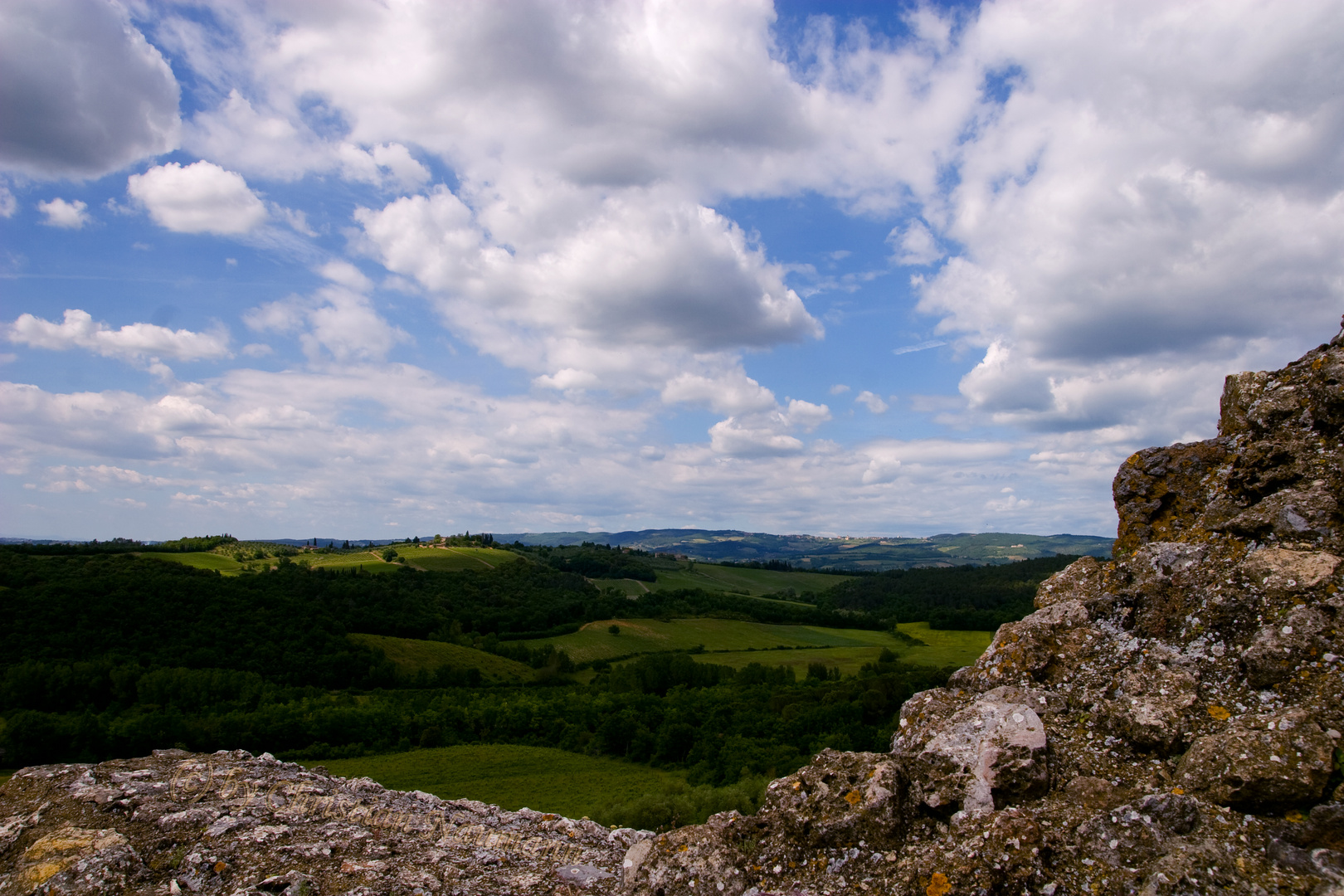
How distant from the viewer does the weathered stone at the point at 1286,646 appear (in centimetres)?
617

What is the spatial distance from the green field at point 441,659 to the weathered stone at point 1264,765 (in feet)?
371

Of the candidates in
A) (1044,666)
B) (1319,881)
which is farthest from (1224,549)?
(1319,881)

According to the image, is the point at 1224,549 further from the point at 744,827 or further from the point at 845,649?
the point at 845,649

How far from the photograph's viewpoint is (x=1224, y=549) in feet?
25.0

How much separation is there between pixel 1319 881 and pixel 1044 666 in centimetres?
331

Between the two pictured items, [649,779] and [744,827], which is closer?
[744,827]

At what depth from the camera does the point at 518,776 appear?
60.7m

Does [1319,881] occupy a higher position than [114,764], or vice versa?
[1319,881]

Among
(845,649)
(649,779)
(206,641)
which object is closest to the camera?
(649,779)

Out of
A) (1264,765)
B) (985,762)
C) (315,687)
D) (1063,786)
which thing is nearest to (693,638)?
(315,687)

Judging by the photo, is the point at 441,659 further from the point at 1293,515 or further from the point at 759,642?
the point at 1293,515

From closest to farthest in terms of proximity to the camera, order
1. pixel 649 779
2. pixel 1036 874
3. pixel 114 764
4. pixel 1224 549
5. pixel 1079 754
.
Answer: pixel 1036 874 < pixel 1079 754 < pixel 1224 549 < pixel 114 764 < pixel 649 779

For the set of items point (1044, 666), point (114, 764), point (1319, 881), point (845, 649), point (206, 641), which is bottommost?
point (845, 649)

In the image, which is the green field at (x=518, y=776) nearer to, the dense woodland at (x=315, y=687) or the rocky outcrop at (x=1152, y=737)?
the dense woodland at (x=315, y=687)
